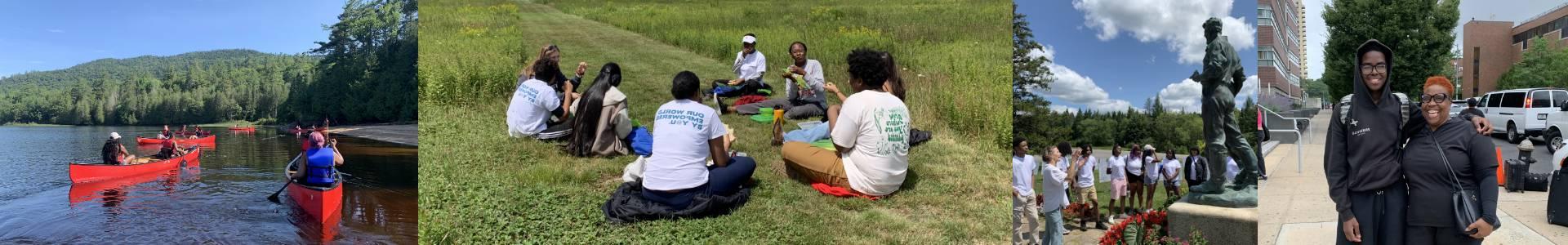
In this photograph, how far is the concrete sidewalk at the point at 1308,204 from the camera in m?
3.34

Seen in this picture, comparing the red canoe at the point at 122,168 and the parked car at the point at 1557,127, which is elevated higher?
the parked car at the point at 1557,127

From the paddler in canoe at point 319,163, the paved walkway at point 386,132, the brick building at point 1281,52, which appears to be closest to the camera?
the brick building at point 1281,52

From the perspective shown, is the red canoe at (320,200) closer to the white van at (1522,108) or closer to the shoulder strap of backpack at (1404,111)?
the shoulder strap of backpack at (1404,111)

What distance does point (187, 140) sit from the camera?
24.6 feet

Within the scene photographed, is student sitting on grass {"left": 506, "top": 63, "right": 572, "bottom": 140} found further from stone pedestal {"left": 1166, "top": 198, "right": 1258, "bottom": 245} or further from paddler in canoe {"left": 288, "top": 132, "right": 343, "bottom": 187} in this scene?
stone pedestal {"left": 1166, "top": 198, "right": 1258, "bottom": 245}

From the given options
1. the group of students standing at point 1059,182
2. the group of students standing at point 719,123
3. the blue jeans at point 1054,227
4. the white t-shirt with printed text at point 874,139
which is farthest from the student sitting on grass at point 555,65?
the blue jeans at point 1054,227

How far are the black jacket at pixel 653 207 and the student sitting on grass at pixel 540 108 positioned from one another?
3.43ft

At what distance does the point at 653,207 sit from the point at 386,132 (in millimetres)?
4152

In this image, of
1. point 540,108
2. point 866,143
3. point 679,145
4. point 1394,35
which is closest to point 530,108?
point 540,108

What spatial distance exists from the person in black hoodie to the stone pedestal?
480 millimetres

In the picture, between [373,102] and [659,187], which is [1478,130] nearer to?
[659,187]

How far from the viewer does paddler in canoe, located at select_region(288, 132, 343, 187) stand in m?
6.05

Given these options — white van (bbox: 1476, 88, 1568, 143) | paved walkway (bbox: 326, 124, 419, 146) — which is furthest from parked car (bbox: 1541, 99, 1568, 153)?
paved walkway (bbox: 326, 124, 419, 146)

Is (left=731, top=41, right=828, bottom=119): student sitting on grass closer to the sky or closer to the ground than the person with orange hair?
closer to the sky
